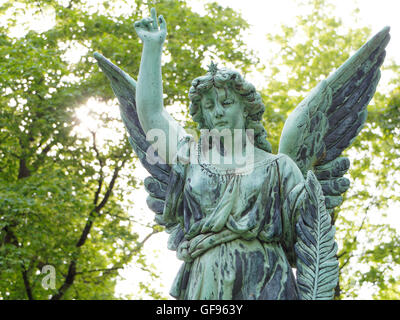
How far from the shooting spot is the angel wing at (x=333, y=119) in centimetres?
518

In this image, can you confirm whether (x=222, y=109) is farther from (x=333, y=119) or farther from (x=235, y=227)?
(x=333, y=119)

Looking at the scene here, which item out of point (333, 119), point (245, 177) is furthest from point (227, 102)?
point (333, 119)

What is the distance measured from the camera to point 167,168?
5.18 metres

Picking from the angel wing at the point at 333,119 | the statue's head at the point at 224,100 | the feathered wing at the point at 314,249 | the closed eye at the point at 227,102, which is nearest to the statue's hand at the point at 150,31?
the statue's head at the point at 224,100

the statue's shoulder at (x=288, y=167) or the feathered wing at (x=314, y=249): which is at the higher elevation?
the statue's shoulder at (x=288, y=167)

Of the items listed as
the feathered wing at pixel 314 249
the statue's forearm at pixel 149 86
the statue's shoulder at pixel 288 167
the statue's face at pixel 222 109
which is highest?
the statue's forearm at pixel 149 86

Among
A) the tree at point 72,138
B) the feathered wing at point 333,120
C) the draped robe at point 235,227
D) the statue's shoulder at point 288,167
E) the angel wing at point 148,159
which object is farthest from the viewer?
the tree at point 72,138

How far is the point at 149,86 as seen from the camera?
5000 millimetres

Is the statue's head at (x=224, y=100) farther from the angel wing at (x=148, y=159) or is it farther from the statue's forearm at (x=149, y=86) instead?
the angel wing at (x=148, y=159)

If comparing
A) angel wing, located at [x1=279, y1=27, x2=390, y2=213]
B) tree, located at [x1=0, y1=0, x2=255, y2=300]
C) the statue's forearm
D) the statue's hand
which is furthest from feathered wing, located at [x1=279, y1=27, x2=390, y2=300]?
tree, located at [x1=0, y1=0, x2=255, y2=300]

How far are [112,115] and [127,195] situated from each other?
1995 millimetres

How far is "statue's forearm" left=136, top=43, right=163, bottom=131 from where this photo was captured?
16.3 feet

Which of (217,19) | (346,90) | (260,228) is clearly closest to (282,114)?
(217,19)

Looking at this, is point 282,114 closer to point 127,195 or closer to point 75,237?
point 127,195
